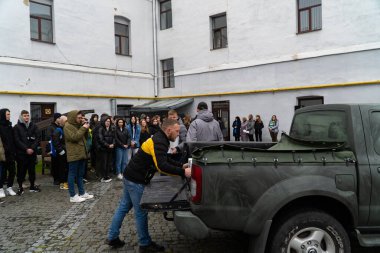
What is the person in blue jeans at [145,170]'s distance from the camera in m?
4.20

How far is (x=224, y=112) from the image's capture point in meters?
19.5

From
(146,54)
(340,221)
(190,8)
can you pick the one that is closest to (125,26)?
(146,54)

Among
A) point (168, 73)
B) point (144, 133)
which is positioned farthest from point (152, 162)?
point (168, 73)

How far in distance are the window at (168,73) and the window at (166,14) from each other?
7.11ft

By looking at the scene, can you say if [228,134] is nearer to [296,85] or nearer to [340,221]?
[296,85]

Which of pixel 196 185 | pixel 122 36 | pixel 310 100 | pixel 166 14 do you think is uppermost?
pixel 166 14

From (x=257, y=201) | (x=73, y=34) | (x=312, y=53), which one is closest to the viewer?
(x=257, y=201)

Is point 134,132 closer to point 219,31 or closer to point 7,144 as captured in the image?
point 7,144

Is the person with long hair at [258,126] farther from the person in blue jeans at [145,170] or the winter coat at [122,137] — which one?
the person in blue jeans at [145,170]

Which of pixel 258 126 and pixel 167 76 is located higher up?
pixel 167 76

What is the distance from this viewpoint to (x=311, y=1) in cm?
1602

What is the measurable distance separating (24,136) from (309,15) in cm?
1335

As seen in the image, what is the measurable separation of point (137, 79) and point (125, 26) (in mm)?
3130

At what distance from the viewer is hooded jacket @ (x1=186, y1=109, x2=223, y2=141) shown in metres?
6.92
